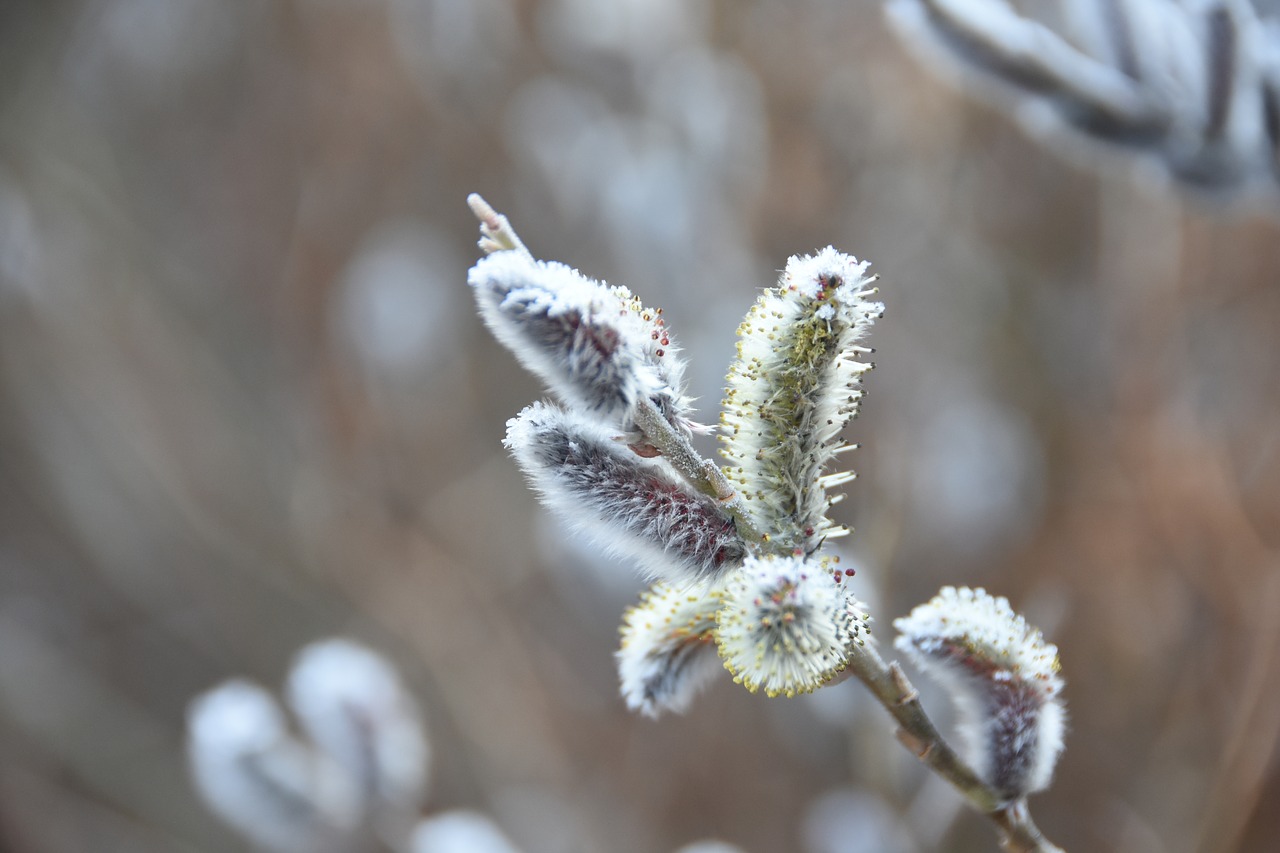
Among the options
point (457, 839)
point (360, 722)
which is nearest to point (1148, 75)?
point (360, 722)

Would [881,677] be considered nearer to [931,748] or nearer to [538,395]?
[931,748]

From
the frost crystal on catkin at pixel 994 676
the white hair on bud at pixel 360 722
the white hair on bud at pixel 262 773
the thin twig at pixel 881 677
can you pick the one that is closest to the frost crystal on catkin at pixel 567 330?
the thin twig at pixel 881 677

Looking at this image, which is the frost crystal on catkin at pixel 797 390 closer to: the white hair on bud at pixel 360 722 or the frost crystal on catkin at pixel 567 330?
the frost crystal on catkin at pixel 567 330

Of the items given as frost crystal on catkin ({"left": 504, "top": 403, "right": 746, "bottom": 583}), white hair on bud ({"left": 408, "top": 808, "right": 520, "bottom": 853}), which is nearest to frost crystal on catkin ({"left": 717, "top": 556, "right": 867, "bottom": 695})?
frost crystal on catkin ({"left": 504, "top": 403, "right": 746, "bottom": 583})

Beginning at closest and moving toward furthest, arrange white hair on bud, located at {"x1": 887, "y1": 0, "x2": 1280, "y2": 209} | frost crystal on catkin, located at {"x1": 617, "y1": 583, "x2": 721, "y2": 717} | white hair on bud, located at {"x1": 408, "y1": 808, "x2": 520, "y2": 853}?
frost crystal on catkin, located at {"x1": 617, "y1": 583, "x2": 721, "y2": 717} → white hair on bud, located at {"x1": 887, "y1": 0, "x2": 1280, "y2": 209} → white hair on bud, located at {"x1": 408, "y1": 808, "x2": 520, "y2": 853}

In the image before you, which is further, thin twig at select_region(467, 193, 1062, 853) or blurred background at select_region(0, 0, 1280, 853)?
blurred background at select_region(0, 0, 1280, 853)

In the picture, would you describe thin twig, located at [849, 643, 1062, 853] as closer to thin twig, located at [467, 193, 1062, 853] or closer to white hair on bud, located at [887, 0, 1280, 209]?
thin twig, located at [467, 193, 1062, 853]
